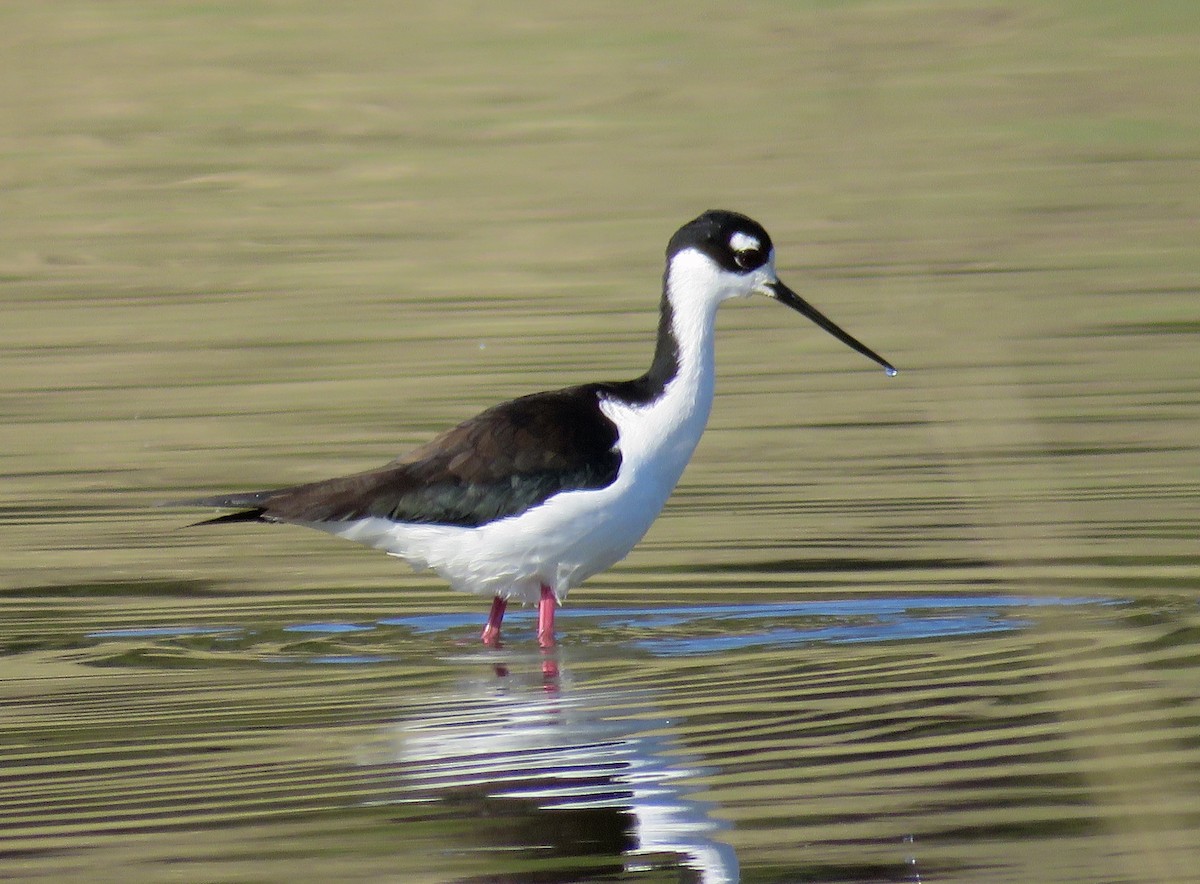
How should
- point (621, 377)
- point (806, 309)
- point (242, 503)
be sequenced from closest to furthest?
point (242, 503) < point (806, 309) < point (621, 377)

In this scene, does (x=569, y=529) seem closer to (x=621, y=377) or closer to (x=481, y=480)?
(x=481, y=480)

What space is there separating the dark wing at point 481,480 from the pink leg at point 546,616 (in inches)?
14.4

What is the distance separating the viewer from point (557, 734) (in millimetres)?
7617

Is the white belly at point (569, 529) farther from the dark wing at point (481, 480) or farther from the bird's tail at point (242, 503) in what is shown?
the bird's tail at point (242, 503)

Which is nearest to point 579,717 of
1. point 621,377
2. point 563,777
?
point 563,777

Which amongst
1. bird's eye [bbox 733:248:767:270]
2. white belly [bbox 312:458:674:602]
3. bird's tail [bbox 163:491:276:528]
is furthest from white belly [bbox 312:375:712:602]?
bird's eye [bbox 733:248:767:270]

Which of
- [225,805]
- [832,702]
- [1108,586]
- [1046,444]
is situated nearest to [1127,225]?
[1046,444]

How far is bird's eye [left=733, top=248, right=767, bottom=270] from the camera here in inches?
380

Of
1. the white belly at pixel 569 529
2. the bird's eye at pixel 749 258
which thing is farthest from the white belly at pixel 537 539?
the bird's eye at pixel 749 258

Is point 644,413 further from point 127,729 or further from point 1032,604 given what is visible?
point 127,729

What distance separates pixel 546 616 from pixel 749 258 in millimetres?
1512

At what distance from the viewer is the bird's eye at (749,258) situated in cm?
966

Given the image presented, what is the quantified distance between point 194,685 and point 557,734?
140cm

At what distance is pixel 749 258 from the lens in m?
9.69
